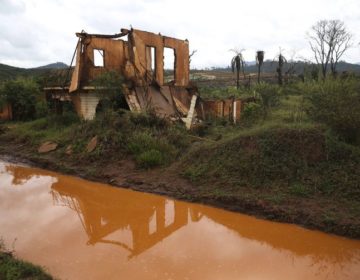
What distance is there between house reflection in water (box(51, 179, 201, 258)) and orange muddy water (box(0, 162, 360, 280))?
0.05ft

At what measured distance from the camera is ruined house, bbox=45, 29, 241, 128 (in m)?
13.0

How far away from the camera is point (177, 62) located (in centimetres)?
1563

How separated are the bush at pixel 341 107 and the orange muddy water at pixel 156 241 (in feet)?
9.10

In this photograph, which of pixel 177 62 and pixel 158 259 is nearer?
pixel 158 259

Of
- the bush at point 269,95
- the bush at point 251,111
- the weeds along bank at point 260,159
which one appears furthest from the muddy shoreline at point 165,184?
the bush at point 269,95

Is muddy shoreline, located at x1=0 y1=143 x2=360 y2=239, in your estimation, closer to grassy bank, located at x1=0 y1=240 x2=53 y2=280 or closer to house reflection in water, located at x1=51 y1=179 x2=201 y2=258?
house reflection in water, located at x1=51 y1=179 x2=201 y2=258

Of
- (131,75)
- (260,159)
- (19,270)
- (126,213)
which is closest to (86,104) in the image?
(131,75)

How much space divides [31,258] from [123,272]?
133 centimetres

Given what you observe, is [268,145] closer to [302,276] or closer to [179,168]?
[179,168]

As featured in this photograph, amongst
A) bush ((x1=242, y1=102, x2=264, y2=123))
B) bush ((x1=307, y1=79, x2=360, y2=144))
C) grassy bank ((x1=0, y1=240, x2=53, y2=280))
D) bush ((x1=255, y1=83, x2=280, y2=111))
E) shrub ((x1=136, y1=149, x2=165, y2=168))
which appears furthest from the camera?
bush ((x1=255, y1=83, x2=280, y2=111))

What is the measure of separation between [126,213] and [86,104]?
286 inches

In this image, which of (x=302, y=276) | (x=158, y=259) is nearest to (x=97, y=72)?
(x=158, y=259)

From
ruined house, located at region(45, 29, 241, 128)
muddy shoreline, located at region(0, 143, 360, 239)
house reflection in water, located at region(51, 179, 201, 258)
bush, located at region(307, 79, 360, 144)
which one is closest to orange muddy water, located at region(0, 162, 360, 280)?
house reflection in water, located at region(51, 179, 201, 258)

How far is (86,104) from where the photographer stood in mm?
13398
